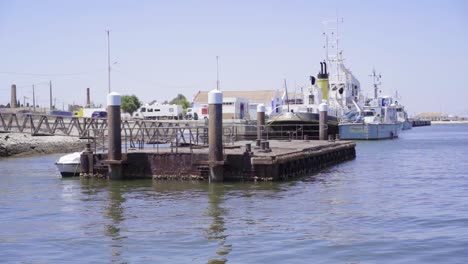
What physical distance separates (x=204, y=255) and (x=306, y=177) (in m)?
15.2

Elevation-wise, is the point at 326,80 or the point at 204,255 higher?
the point at 326,80

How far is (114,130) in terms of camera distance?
941 inches

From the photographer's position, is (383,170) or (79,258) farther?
(383,170)

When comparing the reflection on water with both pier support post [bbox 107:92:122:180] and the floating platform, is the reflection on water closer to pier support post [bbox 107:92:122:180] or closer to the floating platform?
the floating platform

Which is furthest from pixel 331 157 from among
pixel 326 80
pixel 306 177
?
pixel 326 80

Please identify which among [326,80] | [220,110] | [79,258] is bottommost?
[79,258]

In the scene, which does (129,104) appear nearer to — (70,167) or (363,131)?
(363,131)

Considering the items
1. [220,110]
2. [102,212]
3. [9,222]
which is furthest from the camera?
[220,110]

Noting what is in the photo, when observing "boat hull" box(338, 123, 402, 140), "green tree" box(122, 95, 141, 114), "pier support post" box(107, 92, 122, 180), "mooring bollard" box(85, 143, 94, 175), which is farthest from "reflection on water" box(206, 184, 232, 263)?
"green tree" box(122, 95, 141, 114)

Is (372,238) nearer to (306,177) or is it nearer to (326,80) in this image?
(306,177)

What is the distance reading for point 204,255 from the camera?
12.1m

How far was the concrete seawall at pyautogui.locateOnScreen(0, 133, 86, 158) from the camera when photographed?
47062 mm

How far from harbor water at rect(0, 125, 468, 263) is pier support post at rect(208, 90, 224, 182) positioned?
694 millimetres

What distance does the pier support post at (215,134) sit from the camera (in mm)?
22453
